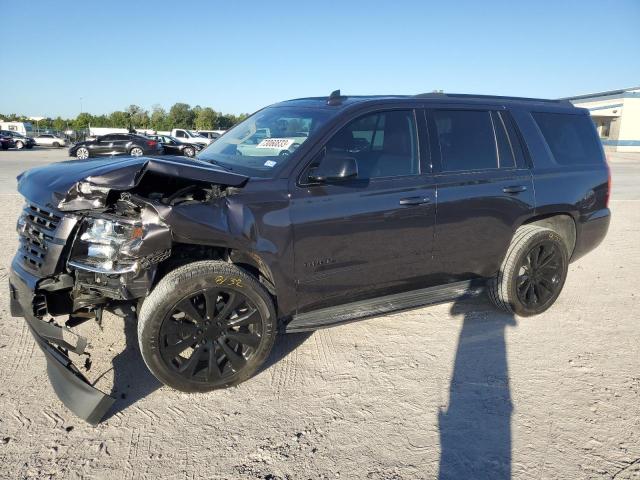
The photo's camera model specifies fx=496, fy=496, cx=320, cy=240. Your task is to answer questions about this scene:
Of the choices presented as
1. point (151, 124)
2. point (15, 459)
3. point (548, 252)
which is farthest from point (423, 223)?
point (151, 124)

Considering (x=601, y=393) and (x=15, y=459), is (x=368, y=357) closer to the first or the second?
(x=601, y=393)

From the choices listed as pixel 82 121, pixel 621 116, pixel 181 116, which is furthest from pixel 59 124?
pixel 621 116

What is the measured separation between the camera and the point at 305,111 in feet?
13.3

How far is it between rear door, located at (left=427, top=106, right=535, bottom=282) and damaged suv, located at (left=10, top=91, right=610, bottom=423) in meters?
0.01

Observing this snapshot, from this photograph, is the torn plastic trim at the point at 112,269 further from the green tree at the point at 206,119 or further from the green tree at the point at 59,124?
the green tree at the point at 59,124

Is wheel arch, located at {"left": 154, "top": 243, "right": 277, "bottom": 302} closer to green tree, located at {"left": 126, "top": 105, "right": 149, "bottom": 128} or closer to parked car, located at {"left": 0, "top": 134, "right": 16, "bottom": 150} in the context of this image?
parked car, located at {"left": 0, "top": 134, "right": 16, "bottom": 150}

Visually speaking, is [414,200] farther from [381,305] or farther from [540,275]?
[540,275]

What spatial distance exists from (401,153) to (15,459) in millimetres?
3182

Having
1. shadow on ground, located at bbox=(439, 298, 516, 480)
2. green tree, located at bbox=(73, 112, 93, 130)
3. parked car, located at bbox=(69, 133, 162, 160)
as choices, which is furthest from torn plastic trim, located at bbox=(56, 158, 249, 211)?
green tree, located at bbox=(73, 112, 93, 130)

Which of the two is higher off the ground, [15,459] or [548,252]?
[548,252]

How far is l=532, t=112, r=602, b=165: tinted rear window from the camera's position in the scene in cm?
472

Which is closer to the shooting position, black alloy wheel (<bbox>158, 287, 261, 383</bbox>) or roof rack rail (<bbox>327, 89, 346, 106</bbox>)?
black alloy wheel (<bbox>158, 287, 261, 383</bbox>)

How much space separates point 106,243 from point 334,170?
1515 millimetres

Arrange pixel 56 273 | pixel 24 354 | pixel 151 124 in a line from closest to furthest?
1. pixel 56 273
2. pixel 24 354
3. pixel 151 124
